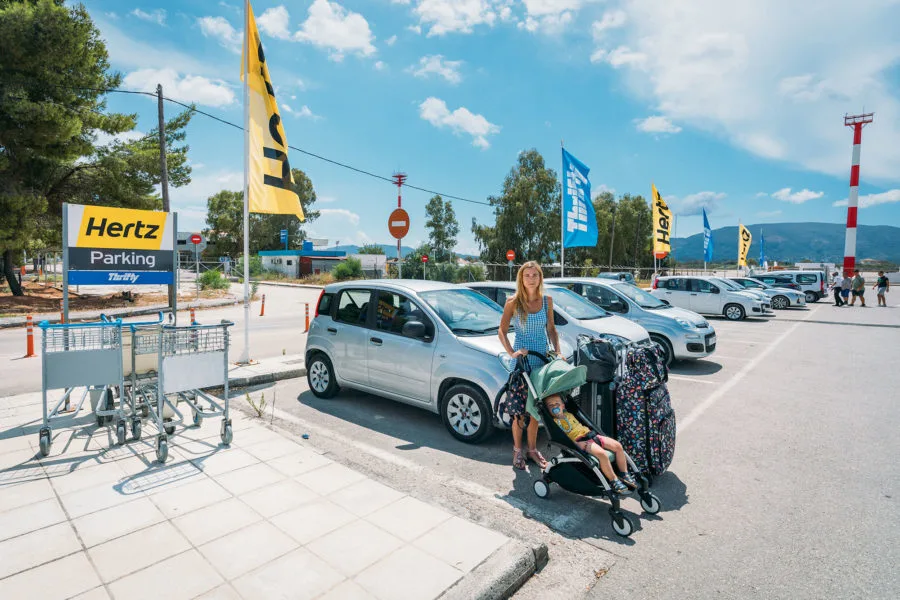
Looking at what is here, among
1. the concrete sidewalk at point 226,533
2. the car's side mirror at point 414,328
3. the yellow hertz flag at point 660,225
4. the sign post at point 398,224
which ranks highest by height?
the yellow hertz flag at point 660,225

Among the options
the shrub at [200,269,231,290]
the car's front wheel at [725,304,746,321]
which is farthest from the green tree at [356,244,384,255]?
the car's front wheel at [725,304,746,321]

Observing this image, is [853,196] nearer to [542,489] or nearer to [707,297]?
[707,297]

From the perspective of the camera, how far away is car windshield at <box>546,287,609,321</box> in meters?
8.00

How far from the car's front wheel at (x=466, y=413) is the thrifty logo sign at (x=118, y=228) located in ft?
15.2

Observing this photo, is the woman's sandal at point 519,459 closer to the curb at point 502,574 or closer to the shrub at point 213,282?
the curb at point 502,574

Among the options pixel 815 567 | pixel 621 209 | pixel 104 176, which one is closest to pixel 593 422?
pixel 815 567

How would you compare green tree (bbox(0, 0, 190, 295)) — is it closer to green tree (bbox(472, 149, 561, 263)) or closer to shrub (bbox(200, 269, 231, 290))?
shrub (bbox(200, 269, 231, 290))

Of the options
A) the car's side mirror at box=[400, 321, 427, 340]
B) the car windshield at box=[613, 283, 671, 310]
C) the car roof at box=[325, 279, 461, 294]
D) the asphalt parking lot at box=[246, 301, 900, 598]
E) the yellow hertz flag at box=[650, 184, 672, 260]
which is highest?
the yellow hertz flag at box=[650, 184, 672, 260]

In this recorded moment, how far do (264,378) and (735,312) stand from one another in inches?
649

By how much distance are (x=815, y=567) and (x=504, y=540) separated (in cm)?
193

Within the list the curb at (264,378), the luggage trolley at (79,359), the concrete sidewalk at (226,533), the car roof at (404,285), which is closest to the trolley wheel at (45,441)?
the luggage trolley at (79,359)

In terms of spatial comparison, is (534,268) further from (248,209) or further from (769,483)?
(248,209)

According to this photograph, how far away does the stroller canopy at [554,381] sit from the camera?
3.74 m

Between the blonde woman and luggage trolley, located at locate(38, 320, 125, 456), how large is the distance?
11.7 ft
